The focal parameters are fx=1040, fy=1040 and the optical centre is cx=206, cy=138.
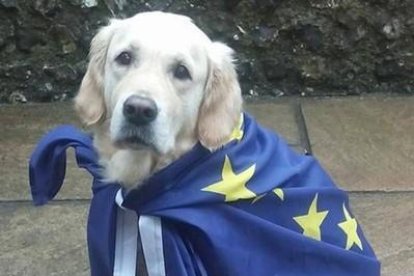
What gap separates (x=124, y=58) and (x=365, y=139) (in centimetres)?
265

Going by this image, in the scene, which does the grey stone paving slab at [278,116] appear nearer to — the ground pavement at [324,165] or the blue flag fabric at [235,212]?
the ground pavement at [324,165]

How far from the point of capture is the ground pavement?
15.4 ft

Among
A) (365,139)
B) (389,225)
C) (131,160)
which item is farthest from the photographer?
(365,139)

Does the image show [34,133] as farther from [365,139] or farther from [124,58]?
[124,58]

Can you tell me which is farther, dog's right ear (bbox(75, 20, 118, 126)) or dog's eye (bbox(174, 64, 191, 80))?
dog's right ear (bbox(75, 20, 118, 126))

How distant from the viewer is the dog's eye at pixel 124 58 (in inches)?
136

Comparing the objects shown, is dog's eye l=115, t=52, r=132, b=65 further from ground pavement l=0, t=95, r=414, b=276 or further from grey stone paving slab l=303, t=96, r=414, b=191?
grey stone paving slab l=303, t=96, r=414, b=191

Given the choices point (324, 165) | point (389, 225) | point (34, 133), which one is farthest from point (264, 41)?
point (389, 225)

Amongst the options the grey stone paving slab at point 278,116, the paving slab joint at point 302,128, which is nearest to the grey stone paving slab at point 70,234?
the paving slab joint at point 302,128

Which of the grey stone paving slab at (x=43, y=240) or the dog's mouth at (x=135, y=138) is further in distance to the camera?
the grey stone paving slab at (x=43, y=240)

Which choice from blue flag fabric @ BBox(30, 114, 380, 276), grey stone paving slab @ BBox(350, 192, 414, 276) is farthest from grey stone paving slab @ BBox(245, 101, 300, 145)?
blue flag fabric @ BBox(30, 114, 380, 276)

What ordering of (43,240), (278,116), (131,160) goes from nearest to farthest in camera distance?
(131,160), (43,240), (278,116)

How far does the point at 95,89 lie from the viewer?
143 inches

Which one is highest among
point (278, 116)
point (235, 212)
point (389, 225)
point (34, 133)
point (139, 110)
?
point (139, 110)
